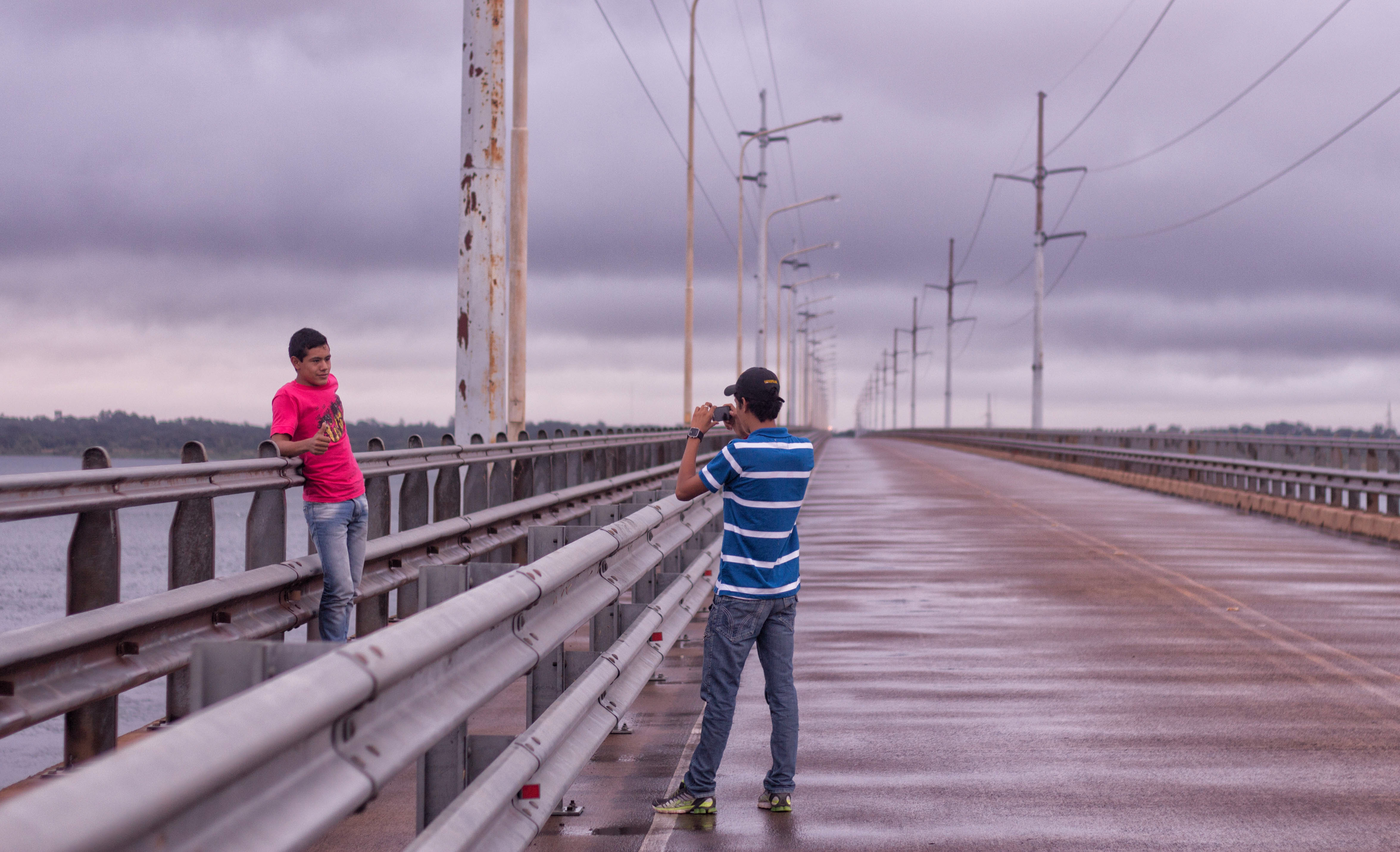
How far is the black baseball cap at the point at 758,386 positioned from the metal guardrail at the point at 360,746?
0.93m

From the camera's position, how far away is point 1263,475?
88.3 ft

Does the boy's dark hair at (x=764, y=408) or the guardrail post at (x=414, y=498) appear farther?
the guardrail post at (x=414, y=498)

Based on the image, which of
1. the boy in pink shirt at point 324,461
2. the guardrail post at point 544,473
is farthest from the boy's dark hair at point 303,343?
the guardrail post at point 544,473

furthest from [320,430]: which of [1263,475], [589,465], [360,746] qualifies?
[1263,475]

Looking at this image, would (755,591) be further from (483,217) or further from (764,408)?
(483,217)

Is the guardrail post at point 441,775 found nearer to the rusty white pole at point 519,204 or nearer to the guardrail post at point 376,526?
the guardrail post at point 376,526

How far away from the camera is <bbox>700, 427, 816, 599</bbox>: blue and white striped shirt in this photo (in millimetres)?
5973

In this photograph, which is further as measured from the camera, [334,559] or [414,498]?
[414,498]

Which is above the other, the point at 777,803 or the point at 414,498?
the point at 414,498

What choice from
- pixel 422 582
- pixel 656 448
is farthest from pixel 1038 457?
pixel 422 582

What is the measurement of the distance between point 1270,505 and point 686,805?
22.8m

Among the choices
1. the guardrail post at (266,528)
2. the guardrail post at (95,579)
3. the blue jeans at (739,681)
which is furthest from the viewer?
the guardrail post at (266,528)

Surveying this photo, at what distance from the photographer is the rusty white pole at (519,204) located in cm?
2019

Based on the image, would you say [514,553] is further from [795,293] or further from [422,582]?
[795,293]
